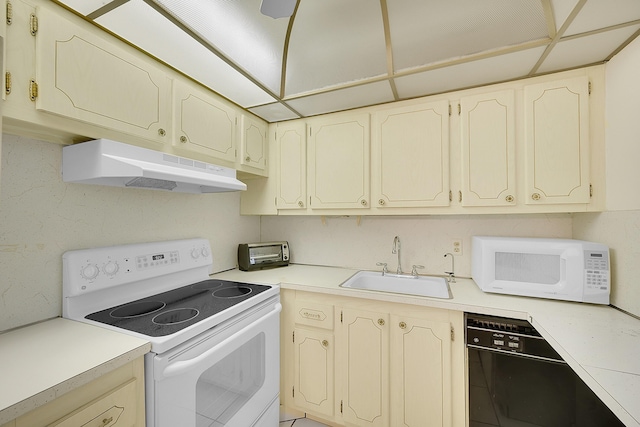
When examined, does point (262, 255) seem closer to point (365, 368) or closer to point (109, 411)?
point (365, 368)

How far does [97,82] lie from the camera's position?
1052 mm

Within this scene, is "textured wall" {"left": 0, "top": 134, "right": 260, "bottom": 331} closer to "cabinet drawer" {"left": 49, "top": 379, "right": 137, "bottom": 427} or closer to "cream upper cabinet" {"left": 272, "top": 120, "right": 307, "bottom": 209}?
"cabinet drawer" {"left": 49, "top": 379, "right": 137, "bottom": 427}

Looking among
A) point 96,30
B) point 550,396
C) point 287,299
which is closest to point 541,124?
point 550,396

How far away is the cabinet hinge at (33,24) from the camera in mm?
884

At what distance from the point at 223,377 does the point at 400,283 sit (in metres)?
1.32

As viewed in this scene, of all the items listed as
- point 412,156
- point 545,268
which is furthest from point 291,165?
point 545,268

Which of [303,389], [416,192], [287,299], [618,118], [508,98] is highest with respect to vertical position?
→ [508,98]

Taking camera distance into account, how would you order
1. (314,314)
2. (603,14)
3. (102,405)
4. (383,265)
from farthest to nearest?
(383,265), (314,314), (603,14), (102,405)

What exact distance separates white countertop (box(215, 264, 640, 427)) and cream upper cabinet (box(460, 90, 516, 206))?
578 millimetres

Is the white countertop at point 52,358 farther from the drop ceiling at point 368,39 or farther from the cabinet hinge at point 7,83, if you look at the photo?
the drop ceiling at point 368,39

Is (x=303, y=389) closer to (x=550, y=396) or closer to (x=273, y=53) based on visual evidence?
(x=550, y=396)

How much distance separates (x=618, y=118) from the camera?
4.04 feet

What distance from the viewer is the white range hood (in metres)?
1.06

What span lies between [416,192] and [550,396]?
3.89ft
